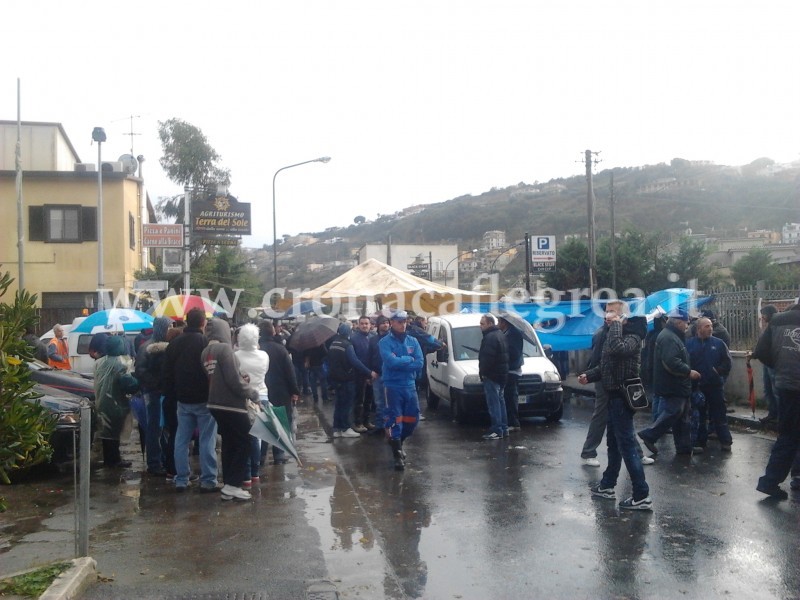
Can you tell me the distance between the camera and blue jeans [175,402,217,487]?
8656mm

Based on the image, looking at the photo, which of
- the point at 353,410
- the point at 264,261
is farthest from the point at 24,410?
the point at 264,261

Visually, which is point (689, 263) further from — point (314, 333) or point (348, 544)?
point (348, 544)

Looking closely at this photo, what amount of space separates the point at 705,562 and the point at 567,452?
4.70 m

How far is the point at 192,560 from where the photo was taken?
6.24 meters

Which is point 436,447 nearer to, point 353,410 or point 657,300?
point 353,410

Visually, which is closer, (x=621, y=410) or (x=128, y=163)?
(x=621, y=410)

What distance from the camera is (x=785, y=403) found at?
789cm

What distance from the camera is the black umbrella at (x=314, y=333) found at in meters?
13.6

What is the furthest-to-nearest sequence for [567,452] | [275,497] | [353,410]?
1. [353,410]
2. [567,452]
3. [275,497]

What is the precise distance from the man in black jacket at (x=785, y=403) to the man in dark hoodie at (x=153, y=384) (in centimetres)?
665

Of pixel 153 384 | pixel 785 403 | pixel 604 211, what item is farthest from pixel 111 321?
→ pixel 604 211

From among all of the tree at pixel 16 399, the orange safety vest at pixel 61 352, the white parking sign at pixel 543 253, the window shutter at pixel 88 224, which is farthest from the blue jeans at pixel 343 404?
the window shutter at pixel 88 224

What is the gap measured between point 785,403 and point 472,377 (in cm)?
609

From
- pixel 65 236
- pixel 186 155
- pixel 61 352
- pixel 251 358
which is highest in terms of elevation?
pixel 186 155
